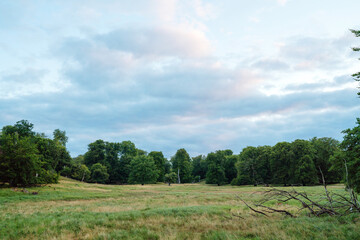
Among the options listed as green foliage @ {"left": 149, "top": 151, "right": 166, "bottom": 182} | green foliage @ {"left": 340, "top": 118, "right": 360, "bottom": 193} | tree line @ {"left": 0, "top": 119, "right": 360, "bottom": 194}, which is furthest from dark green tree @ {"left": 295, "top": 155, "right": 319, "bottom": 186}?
green foliage @ {"left": 149, "top": 151, "right": 166, "bottom": 182}

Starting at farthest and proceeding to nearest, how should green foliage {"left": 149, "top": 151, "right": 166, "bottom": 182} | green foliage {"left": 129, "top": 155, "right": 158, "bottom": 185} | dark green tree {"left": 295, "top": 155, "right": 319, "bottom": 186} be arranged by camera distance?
green foliage {"left": 149, "top": 151, "right": 166, "bottom": 182}
green foliage {"left": 129, "top": 155, "right": 158, "bottom": 185}
dark green tree {"left": 295, "top": 155, "right": 319, "bottom": 186}

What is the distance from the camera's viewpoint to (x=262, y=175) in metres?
78.1

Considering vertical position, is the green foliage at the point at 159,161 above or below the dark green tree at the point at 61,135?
below

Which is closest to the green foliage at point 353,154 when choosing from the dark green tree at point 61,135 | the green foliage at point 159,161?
the green foliage at point 159,161

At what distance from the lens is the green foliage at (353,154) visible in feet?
55.9

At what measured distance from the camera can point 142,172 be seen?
84.9 metres

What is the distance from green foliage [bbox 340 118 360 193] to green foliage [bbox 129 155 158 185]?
241ft

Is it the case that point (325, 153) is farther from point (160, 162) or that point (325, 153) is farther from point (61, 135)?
point (61, 135)

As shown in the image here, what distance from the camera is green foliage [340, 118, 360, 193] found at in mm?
17047

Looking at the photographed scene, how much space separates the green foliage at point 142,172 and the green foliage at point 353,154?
7332 cm

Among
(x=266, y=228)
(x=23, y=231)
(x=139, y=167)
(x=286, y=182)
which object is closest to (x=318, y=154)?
(x=286, y=182)

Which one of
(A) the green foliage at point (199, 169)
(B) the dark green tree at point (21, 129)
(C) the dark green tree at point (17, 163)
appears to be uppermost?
(B) the dark green tree at point (21, 129)

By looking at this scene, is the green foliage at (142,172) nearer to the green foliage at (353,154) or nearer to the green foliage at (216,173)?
the green foliage at (216,173)

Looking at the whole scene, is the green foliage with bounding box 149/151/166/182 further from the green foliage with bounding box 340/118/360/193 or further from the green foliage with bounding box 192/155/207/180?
the green foliage with bounding box 340/118/360/193
